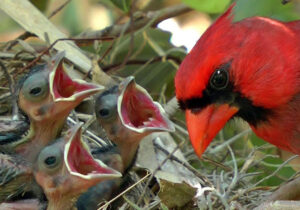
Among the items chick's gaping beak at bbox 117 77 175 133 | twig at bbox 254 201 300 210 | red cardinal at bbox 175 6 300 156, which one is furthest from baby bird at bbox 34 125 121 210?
twig at bbox 254 201 300 210

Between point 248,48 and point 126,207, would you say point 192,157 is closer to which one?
point 126,207

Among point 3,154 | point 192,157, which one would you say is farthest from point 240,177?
point 3,154

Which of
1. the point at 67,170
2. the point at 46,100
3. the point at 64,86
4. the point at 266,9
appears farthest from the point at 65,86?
the point at 266,9

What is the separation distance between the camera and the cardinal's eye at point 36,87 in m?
3.33

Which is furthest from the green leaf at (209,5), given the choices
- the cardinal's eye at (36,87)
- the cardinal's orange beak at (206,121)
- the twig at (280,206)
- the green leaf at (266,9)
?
the twig at (280,206)

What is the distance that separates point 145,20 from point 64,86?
0.94 m

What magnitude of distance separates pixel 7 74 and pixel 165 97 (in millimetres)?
850

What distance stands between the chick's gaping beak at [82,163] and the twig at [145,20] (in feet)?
3.29

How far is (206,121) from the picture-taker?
323cm

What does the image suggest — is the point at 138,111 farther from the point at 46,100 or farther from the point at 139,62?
the point at 139,62

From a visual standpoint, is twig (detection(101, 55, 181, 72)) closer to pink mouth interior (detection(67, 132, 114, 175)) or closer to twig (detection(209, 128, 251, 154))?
twig (detection(209, 128, 251, 154))

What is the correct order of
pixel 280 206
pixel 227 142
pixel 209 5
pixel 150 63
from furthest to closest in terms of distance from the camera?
pixel 150 63
pixel 227 142
pixel 209 5
pixel 280 206

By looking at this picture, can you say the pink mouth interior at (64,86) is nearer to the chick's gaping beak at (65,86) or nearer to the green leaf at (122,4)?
the chick's gaping beak at (65,86)

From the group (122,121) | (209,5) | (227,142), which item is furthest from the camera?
(227,142)
